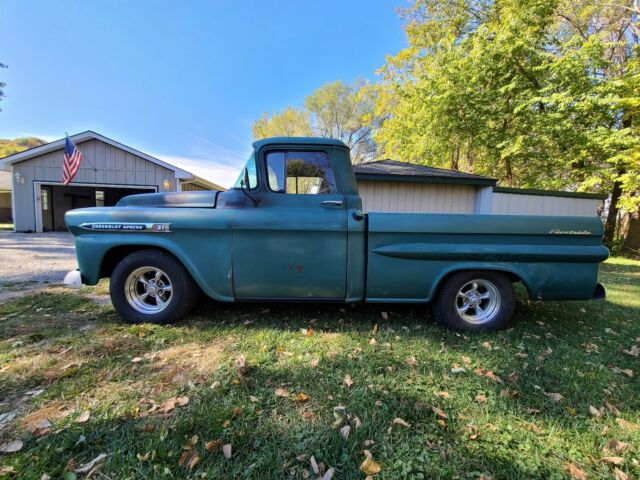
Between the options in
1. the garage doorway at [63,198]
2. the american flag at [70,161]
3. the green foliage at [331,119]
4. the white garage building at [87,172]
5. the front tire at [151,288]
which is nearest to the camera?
the front tire at [151,288]

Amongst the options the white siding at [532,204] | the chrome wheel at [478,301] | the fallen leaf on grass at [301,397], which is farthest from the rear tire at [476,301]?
the white siding at [532,204]

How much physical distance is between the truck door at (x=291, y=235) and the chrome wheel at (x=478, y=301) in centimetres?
139

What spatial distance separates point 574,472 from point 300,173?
10.1ft

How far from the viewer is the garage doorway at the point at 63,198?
47.5 feet

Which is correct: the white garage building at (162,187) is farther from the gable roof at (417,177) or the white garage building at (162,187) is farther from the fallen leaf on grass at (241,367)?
the fallen leaf on grass at (241,367)

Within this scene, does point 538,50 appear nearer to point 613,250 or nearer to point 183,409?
point 613,250

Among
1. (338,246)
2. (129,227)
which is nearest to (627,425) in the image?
(338,246)

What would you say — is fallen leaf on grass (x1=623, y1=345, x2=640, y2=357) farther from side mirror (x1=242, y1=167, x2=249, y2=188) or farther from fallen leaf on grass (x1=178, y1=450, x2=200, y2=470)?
side mirror (x1=242, y1=167, x2=249, y2=188)

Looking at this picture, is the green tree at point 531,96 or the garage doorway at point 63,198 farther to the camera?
the garage doorway at point 63,198

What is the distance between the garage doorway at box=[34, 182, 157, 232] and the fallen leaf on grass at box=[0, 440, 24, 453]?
14.6 m

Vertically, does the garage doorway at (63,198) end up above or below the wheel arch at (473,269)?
above

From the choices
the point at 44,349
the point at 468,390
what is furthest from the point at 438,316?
the point at 44,349

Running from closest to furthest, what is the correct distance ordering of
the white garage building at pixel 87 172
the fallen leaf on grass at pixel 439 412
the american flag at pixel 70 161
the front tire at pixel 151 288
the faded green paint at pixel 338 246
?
the fallen leaf on grass at pixel 439 412 → the faded green paint at pixel 338 246 → the front tire at pixel 151 288 → the american flag at pixel 70 161 → the white garage building at pixel 87 172

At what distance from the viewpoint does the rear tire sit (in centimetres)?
332
